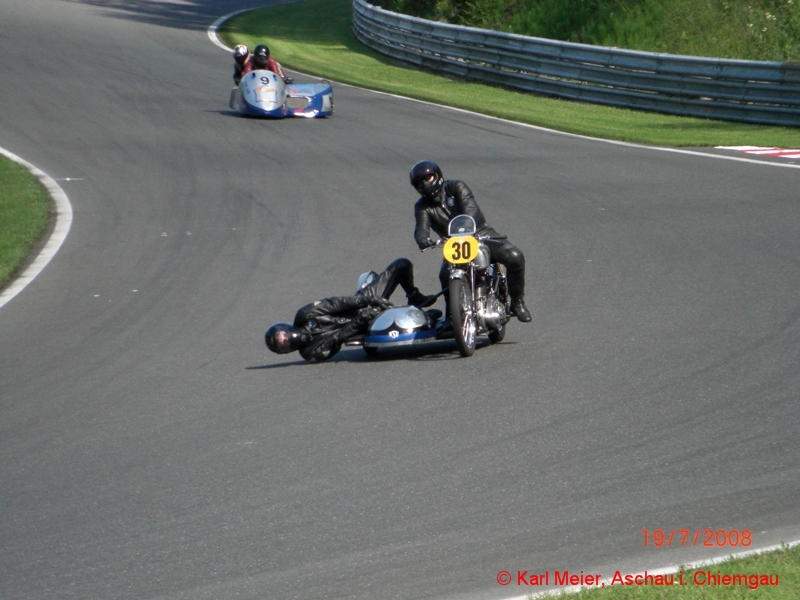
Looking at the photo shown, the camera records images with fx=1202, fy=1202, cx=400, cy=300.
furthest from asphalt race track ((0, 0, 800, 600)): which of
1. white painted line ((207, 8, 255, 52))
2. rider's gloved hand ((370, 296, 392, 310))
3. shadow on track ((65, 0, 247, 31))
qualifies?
shadow on track ((65, 0, 247, 31))

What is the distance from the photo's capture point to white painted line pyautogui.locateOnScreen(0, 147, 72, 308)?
11211 millimetres

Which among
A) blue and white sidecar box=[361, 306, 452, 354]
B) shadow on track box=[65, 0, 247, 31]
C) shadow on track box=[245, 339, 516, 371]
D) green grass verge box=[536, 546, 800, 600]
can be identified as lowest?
shadow on track box=[65, 0, 247, 31]

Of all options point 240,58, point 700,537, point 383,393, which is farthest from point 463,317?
point 240,58

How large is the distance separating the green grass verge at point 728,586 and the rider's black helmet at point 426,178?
4.51m

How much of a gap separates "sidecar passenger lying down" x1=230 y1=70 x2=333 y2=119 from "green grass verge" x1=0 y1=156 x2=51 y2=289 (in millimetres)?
5093

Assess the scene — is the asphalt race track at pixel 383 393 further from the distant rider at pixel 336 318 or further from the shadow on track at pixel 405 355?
the distant rider at pixel 336 318

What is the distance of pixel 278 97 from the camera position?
21172 mm

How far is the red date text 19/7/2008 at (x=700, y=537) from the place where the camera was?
15.6ft

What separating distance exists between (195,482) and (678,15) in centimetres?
2354

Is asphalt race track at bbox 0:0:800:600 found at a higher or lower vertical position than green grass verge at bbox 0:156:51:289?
higher

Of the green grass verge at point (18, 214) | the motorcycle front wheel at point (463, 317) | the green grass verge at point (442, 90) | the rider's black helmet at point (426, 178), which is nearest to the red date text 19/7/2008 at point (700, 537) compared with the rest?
the motorcycle front wheel at point (463, 317)

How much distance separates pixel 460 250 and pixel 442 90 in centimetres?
1678

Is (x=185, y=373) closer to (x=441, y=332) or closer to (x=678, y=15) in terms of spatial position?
(x=441, y=332)

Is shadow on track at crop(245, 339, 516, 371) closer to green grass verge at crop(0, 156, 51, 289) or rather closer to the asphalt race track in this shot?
the asphalt race track
